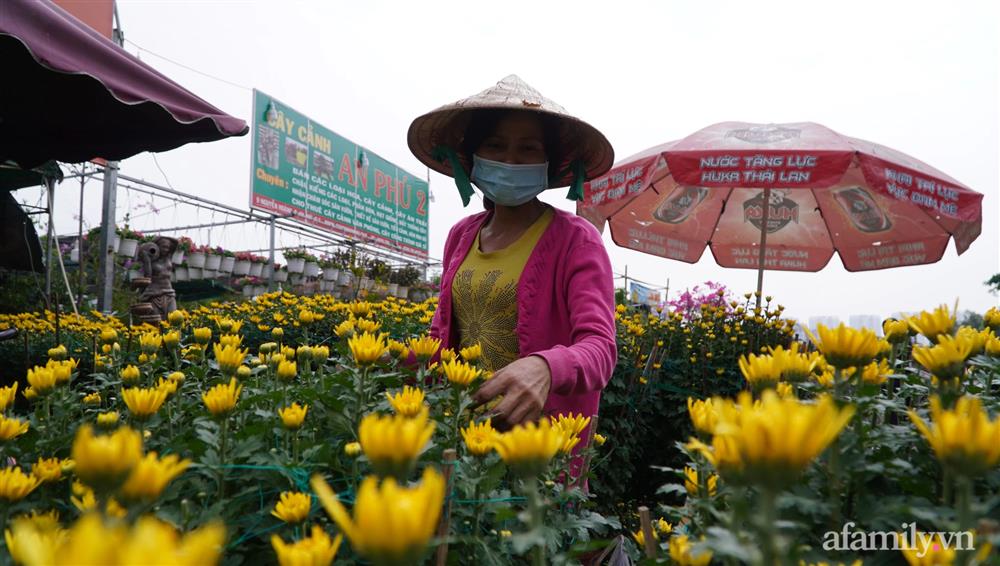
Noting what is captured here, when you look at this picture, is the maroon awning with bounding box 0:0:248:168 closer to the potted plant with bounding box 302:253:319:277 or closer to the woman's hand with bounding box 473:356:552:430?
the woman's hand with bounding box 473:356:552:430

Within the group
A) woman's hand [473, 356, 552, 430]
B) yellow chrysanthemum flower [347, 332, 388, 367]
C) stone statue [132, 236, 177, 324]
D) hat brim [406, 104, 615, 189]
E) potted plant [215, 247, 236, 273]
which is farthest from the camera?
potted plant [215, 247, 236, 273]

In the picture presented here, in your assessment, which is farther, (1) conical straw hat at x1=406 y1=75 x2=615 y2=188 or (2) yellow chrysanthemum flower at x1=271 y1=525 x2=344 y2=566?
(1) conical straw hat at x1=406 y1=75 x2=615 y2=188

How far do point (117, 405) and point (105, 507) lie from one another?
107 cm

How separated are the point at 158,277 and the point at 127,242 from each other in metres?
4.22

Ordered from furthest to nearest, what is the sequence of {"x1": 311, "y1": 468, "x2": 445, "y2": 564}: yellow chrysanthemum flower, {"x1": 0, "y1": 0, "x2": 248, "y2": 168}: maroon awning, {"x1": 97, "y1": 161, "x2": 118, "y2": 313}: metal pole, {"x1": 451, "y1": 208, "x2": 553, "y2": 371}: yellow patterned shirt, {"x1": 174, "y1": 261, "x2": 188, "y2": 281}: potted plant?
{"x1": 174, "y1": 261, "x2": 188, "y2": 281}: potted plant → {"x1": 97, "y1": 161, "x2": 118, "y2": 313}: metal pole → {"x1": 0, "y1": 0, "x2": 248, "y2": 168}: maroon awning → {"x1": 451, "y1": 208, "x2": 553, "y2": 371}: yellow patterned shirt → {"x1": 311, "y1": 468, "x2": 445, "y2": 564}: yellow chrysanthemum flower

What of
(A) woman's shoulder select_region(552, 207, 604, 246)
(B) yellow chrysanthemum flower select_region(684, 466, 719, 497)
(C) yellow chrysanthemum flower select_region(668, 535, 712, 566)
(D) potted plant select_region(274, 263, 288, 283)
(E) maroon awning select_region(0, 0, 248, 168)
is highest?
(E) maroon awning select_region(0, 0, 248, 168)

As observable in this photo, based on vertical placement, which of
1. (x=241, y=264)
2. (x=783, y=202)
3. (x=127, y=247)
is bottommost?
(x=241, y=264)

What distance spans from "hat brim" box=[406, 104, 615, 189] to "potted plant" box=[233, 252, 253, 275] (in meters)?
8.67

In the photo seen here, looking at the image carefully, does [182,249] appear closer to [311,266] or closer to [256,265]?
[256,265]

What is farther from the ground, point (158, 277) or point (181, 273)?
point (181, 273)

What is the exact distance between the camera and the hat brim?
1.95 meters

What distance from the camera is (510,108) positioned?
175 centimetres

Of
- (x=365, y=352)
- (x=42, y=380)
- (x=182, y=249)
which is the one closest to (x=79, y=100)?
(x=42, y=380)

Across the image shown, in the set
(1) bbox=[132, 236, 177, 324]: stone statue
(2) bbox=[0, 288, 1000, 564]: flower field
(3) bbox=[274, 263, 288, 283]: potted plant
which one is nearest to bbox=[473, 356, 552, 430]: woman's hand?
(2) bbox=[0, 288, 1000, 564]: flower field
